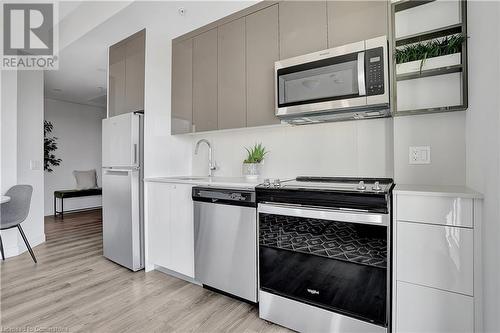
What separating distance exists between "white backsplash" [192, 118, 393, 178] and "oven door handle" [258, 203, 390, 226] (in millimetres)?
669

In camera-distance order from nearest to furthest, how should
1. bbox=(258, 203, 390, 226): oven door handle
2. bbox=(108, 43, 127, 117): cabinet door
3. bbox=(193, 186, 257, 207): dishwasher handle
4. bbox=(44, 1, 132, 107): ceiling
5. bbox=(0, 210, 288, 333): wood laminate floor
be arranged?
bbox=(258, 203, 390, 226): oven door handle < bbox=(0, 210, 288, 333): wood laminate floor < bbox=(193, 186, 257, 207): dishwasher handle < bbox=(44, 1, 132, 107): ceiling < bbox=(108, 43, 127, 117): cabinet door

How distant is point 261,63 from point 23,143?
3266 mm

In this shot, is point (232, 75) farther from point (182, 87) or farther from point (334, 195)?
point (334, 195)

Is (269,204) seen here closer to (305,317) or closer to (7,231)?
(305,317)

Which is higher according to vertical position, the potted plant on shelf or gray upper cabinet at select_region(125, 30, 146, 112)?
gray upper cabinet at select_region(125, 30, 146, 112)

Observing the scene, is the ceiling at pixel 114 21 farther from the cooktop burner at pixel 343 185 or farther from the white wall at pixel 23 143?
the cooktop burner at pixel 343 185

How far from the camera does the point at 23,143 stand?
3.38 metres

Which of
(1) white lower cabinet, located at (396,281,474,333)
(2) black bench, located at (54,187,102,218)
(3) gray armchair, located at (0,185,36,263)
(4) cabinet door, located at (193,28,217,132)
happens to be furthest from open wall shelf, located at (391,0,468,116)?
(2) black bench, located at (54,187,102,218)

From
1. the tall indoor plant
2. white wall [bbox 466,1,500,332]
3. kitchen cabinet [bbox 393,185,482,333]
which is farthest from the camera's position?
the tall indoor plant

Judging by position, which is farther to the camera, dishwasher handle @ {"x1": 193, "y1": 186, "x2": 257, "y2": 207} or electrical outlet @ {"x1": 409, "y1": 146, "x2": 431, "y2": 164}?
dishwasher handle @ {"x1": 193, "y1": 186, "x2": 257, "y2": 207}

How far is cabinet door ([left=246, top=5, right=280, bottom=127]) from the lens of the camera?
2.16m

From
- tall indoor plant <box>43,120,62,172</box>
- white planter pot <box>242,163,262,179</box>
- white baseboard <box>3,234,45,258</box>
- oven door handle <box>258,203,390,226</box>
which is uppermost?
tall indoor plant <box>43,120,62,172</box>

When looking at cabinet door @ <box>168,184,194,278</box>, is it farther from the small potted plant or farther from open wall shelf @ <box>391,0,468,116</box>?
open wall shelf @ <box>391,0,468,116</box>

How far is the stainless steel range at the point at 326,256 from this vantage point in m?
1.42
